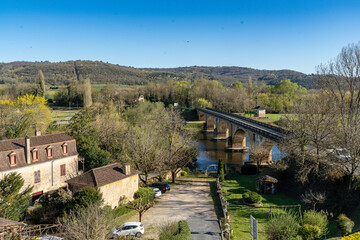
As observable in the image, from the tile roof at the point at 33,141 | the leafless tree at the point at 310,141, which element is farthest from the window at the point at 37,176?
the leafless tree at the point at 310,141

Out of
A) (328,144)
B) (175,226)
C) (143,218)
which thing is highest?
(328,144)

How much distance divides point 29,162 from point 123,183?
9703 millimetres

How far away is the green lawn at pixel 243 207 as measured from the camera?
18.3 meters

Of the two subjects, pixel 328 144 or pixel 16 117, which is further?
pixel 16 117

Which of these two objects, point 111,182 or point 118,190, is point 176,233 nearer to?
point 111,182

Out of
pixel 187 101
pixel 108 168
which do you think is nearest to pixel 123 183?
pixel 108 168

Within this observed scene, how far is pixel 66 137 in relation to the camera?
3014 cm

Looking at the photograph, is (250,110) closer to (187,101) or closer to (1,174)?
(187,101)

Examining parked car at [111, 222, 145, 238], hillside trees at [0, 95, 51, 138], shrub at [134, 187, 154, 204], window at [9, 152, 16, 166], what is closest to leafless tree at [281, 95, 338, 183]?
shrub at [134, 187, 154, 204]

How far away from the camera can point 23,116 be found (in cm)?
4328

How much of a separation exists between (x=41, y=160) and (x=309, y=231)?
24224mm

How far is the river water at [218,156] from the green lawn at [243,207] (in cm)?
1020

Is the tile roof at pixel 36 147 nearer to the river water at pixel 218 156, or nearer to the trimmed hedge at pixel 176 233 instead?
the trimmed hedge at pixel 176 233

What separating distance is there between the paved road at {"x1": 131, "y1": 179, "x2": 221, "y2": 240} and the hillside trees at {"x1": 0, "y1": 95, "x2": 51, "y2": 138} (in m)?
23.3
